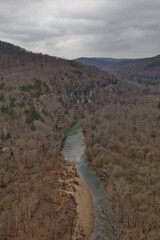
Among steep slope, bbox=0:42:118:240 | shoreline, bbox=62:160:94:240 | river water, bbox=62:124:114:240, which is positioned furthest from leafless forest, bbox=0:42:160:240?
river water, bbox=62:124:114:240

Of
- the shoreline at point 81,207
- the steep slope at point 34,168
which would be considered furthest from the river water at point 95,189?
the steep slope at point 34,168

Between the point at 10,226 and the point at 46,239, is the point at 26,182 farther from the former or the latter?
the point at 46,239

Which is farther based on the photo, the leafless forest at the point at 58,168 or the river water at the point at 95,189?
the river water at the point at 95,189

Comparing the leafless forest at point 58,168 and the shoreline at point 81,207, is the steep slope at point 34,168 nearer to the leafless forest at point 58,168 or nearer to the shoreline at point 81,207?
the leafless forest at point 58,168

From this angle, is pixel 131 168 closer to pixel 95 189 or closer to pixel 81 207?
pixel 95 189

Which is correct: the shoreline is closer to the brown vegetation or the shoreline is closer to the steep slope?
the steep slope

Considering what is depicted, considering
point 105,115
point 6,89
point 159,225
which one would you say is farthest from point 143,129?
point 6,89

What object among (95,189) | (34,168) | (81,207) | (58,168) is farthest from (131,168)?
(34,168)

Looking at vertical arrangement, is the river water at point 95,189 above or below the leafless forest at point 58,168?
below

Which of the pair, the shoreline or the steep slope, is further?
the shoreline

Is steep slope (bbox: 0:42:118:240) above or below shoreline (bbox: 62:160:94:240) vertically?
above
